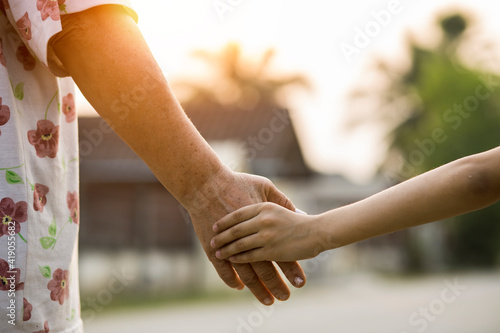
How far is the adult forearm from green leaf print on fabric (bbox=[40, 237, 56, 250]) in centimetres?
41

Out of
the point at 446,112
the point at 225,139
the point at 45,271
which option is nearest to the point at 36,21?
the point at 45,271

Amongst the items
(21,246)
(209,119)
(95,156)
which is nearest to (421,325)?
(21,246)

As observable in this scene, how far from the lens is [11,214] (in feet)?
5.40

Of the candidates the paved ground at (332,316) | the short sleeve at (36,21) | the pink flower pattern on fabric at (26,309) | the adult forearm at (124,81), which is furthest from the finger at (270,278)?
the paved ground at (332,316)

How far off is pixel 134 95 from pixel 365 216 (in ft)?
2.66

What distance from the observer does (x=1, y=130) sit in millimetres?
1668

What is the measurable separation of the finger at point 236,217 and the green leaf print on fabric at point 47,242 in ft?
2.69

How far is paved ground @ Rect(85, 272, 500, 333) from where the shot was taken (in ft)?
30.4

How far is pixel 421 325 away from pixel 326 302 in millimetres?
5203

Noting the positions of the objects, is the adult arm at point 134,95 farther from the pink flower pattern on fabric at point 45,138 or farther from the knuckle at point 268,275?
the knuckle at point 268,275

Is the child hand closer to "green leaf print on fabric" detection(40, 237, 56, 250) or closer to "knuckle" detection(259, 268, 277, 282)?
"knuckle" detection(259, 268, 277, 282)

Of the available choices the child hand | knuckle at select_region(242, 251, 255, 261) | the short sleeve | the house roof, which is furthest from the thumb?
the house roof

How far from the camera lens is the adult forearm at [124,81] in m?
1.89

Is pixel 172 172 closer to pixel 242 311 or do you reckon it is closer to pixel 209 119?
pixel 242 311
